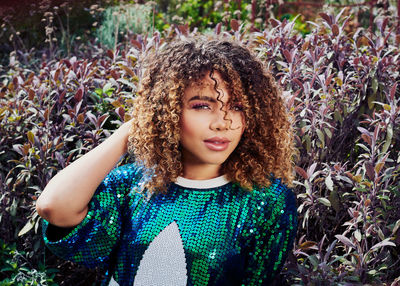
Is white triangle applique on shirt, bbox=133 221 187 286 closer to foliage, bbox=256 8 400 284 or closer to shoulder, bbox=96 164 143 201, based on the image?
shoulder, bbox=96 164 143 201

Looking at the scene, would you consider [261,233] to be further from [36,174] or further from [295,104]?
[36,174]

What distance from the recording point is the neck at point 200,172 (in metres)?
1.78

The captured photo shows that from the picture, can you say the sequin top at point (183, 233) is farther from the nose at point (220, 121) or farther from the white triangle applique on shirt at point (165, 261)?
the nose at point (220, 121)

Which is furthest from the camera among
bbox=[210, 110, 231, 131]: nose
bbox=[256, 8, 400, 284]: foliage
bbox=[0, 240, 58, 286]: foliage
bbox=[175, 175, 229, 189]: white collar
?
bbox=[0, 240, 58, 286]: foliage

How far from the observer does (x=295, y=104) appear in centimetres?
240

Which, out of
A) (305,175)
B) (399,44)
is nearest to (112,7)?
(399,44)

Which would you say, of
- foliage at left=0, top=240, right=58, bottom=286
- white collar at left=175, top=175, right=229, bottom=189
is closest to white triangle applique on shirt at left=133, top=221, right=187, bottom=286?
white collar at left=175, top=175, right=229, bottom=189

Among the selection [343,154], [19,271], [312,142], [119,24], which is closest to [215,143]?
[312,142]

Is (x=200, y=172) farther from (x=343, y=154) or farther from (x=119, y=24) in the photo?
(x=119, y=24)

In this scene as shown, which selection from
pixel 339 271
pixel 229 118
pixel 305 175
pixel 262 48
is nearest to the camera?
pixel 229 118

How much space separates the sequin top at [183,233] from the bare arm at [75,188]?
0.18 ft

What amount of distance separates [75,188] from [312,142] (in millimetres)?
1051

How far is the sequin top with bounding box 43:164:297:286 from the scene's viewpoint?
172 cm

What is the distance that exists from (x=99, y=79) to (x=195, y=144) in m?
1.26
